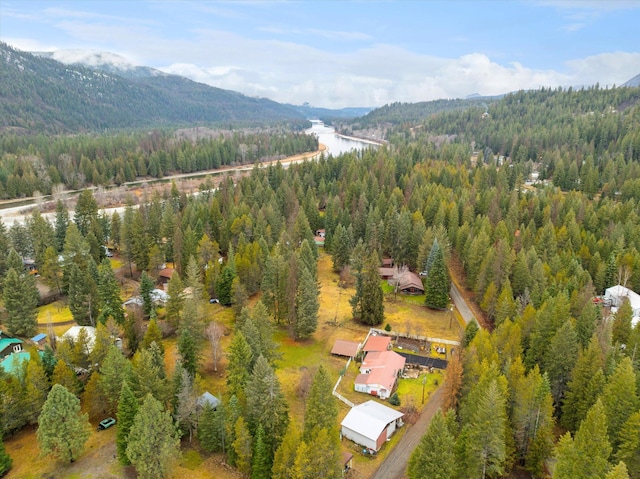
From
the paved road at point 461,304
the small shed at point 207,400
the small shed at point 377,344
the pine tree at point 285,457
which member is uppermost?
the pine tree at point 285,457

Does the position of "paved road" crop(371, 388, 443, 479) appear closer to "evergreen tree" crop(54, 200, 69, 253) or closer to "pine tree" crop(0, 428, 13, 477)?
"pine tree" crop(0, 428, 13, 477)

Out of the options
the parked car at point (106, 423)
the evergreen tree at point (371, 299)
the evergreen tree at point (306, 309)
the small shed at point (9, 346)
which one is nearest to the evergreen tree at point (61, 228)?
the small shed at point (9, 346)

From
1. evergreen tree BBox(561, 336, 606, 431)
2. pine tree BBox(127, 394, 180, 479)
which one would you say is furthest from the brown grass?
evergreen tree BBox(561, 336, 606, 431)

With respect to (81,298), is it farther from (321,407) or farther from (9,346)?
(321,407)

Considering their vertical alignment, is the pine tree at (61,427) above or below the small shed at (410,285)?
above

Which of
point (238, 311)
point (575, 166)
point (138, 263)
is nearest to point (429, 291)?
point (238, 311)

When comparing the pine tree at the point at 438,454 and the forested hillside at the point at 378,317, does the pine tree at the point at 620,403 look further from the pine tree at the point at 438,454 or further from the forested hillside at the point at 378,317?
the pine tree at the point at 438,454

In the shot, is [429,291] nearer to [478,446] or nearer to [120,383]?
[478,446]
